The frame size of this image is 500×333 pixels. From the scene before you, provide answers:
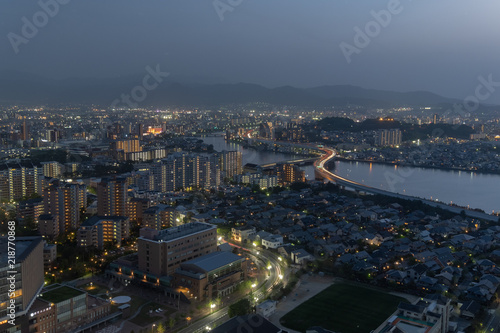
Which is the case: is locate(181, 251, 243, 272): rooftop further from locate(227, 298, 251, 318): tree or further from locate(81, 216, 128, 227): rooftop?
locate(81, 216, 128, 227): rooftop

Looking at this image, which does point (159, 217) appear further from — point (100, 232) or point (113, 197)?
point (100, 232)

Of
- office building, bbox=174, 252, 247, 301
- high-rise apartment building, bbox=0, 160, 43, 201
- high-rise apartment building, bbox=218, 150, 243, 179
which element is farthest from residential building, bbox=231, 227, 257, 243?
high-rise apartment building, bbox=218, 150, 243, 179

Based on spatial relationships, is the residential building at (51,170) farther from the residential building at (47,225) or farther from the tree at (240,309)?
the tree at (240,309)

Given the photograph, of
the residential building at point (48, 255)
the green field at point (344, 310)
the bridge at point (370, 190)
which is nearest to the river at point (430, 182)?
the bridge at point (370, 190)

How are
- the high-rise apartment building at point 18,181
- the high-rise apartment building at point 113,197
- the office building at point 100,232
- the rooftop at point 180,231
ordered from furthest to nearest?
the high-rise apartment building at point 18,181 < the high-rise apartment building at point 113,197 < the office building at point 100,232 < the rooftop at point 180,231

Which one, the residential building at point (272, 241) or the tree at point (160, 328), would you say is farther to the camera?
the residential building at point (272, 241)

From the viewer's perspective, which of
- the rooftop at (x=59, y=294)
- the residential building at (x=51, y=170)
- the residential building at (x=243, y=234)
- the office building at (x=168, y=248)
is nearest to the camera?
the rooftop at (x=59, y=294)

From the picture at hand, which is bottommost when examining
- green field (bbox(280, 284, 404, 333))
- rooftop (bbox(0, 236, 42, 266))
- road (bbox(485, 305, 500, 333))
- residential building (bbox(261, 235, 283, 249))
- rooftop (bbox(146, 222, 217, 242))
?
green field (bbox(280, 284, 404, 333))

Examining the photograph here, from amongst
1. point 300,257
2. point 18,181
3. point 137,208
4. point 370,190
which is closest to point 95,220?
point 137,208
